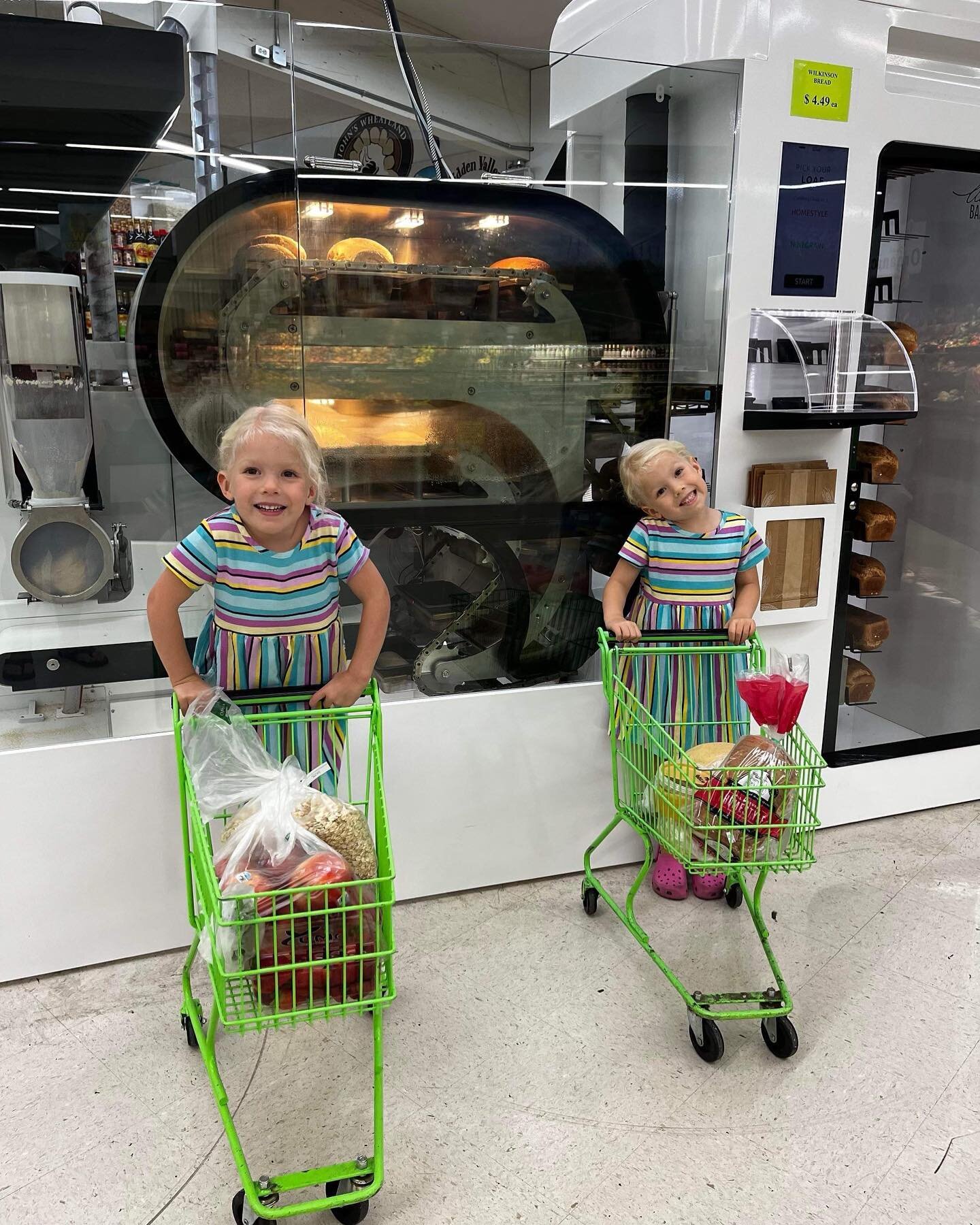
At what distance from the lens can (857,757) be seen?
3379 millimetres

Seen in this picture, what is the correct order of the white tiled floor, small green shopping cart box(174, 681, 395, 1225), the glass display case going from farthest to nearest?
the glass display case → the white tiled floor → small green shopping cart box(174, 681, 395, 1225)

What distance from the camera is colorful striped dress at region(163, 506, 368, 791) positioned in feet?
6.97

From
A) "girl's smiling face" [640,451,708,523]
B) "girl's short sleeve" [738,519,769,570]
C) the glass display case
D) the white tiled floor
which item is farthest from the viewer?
"girl's short sleeve" [738,519,769,570]

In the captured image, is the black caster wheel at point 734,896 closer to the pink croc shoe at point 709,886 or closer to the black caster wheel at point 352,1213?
the pink croc shoe at point 709,886

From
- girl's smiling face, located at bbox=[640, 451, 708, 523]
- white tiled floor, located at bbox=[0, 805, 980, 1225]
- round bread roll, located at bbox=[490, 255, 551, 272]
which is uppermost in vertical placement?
round bread roll, located at bbox=[490, 255, 551, 272]

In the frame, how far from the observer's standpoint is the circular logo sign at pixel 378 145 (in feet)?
7.98

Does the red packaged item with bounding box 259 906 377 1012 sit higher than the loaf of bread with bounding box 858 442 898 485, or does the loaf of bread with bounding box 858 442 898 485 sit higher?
the loaf of bread with bounding box 858 442 898 485

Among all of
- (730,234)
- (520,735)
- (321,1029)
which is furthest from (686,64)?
(321,1029)

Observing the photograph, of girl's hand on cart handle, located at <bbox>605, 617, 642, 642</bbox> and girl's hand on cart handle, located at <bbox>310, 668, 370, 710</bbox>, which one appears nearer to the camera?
girl's hand on cart handle, located at <bbox>310, 668, 370, 710</bbox>

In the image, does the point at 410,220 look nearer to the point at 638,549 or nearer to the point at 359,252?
the point at 359,252

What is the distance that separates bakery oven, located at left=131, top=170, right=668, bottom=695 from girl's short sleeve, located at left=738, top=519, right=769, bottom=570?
403mm

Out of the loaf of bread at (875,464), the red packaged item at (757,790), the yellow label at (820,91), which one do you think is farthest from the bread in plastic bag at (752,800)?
the yellow label at (820,91)

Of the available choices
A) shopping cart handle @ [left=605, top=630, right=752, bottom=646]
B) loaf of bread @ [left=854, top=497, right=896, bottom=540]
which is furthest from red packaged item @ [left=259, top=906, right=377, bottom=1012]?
loaf of bread @ [left=854, top=497, right=896, bottom=540]

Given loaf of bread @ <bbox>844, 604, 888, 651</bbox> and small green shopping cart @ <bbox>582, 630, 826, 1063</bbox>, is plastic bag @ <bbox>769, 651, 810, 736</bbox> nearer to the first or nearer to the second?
small green shopping cart @ <bbox>582, 630, 826, 1063</bbox>
